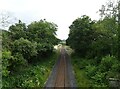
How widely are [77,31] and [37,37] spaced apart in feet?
27.8

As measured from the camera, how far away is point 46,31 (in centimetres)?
5906

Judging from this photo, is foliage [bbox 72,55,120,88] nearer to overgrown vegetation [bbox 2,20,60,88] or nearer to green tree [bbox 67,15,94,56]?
overgrown vegetation [bbox 2,20,60,88]

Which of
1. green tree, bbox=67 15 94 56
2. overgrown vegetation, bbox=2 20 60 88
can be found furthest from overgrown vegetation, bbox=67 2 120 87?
overgrown vegetation, bbox=2 20 60 88

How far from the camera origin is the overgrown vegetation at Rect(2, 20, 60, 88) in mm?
31438

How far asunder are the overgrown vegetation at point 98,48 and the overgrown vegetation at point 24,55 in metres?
5.35

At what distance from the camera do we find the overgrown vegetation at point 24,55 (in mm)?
31438

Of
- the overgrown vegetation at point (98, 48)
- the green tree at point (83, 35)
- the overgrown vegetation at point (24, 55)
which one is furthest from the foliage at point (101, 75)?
the green tree at point (83, 35)

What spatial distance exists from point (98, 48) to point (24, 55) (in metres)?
12.3

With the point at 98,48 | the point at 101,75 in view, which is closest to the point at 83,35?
the point at 98,48

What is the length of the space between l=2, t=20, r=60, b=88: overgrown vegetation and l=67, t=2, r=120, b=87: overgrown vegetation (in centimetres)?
535

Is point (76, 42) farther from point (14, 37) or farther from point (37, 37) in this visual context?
point (14, 37)

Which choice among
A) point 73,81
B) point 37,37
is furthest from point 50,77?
→ point 37,37

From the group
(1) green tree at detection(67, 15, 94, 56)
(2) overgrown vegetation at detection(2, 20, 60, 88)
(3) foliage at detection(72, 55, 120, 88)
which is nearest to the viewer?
(3) foliage at detection(72, 55, 120, 88)

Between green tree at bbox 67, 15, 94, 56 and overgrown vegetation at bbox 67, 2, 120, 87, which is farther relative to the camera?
green tree at bbox 67, 15, 94, 56
